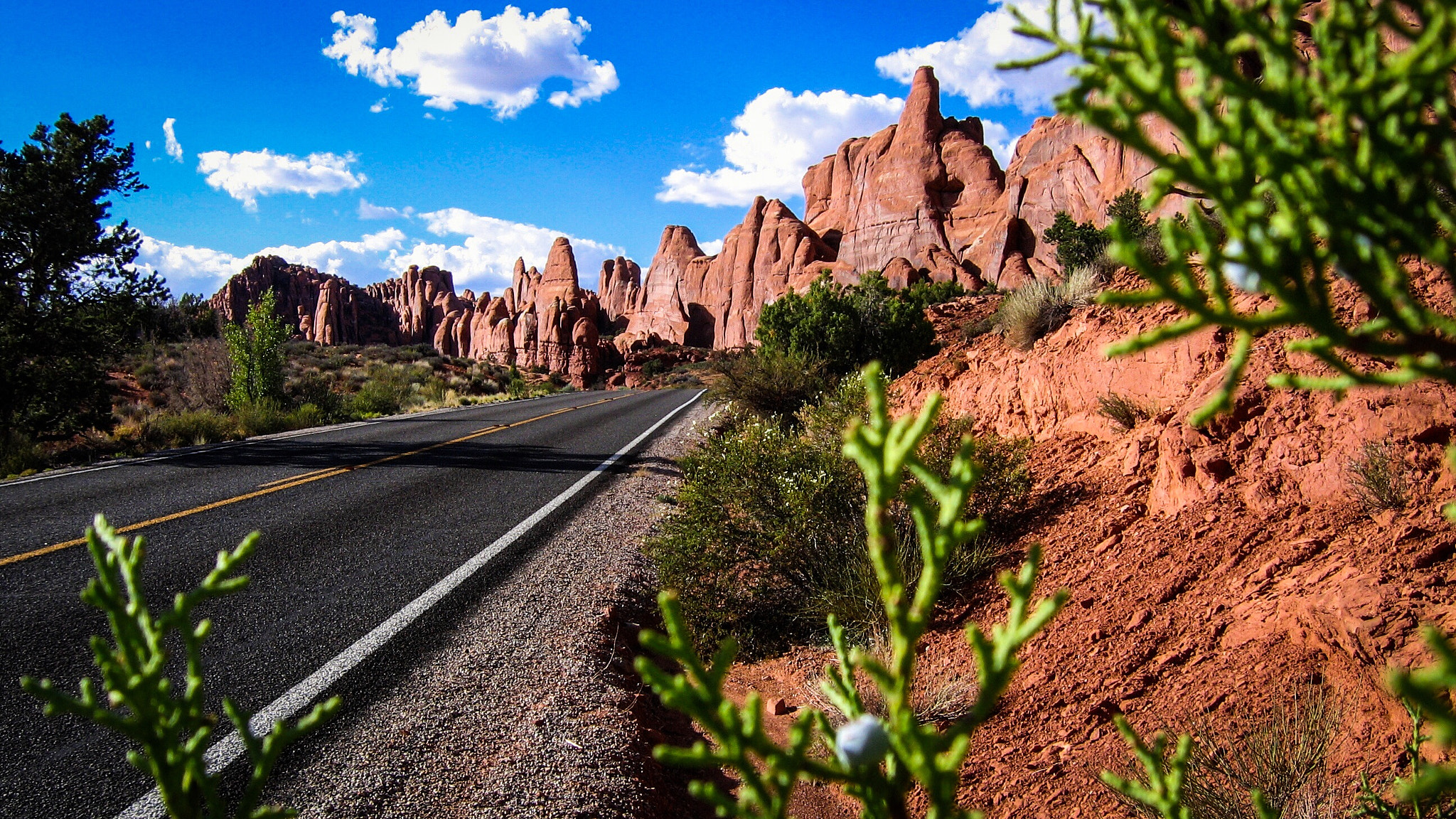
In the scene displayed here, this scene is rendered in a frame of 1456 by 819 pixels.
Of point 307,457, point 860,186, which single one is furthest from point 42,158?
point 860,186

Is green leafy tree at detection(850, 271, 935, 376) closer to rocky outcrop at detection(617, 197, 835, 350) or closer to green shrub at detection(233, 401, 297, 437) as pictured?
green shrub at detection(233, 401, 297, 437)

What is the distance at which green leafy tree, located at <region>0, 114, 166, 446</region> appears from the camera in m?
13.1

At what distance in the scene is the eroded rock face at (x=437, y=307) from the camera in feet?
255

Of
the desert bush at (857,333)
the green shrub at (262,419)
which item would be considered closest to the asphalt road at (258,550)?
the green shrub at (262,419)

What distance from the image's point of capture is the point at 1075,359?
6.35 m

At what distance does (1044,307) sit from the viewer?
8648mm

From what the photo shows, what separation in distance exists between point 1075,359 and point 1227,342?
4.65 ft

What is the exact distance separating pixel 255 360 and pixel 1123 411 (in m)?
19.1

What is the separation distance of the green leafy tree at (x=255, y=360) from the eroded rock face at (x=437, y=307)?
51540mm

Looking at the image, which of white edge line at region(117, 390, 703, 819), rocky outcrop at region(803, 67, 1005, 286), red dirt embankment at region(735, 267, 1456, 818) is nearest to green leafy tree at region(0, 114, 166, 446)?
white edge line at region(117, 390, 703, 819)

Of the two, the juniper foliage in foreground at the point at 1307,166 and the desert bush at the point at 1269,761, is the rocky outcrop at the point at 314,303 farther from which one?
the juniper foliage in foreground at the point at 1307,166

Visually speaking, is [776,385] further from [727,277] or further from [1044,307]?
[727,277]

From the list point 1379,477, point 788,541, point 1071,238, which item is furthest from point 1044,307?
point 1071,238

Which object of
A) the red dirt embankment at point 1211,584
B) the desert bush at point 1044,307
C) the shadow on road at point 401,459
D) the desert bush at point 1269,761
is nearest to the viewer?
the desert bush at point 1269,761
